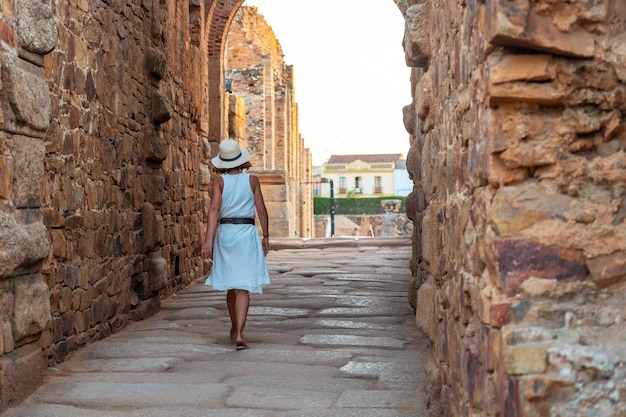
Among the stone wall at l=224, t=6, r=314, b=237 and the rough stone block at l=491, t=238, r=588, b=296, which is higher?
the stone wall at l=224, t=6, r=314, b=237

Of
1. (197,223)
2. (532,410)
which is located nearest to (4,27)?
(532,410)

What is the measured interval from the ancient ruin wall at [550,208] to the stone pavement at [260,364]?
1686mm

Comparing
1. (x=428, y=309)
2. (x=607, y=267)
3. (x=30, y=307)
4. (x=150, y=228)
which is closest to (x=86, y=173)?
(x=30, y=307)

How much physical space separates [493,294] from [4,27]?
2796 mm

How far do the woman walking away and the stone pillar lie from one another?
1.46m

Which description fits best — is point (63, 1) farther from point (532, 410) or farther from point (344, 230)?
point (344, 230)

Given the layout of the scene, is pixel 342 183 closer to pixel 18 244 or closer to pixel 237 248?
pixel 237 248

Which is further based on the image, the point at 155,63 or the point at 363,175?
the point at 363,175

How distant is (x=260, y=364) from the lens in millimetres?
4906

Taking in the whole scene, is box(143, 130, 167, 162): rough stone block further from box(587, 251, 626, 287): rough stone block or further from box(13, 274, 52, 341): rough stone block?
box(587, 251, 626, 287): rough stone block

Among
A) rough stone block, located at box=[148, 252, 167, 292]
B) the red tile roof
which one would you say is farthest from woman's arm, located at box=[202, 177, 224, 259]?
the red tile roof

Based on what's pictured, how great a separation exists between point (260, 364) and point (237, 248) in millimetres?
1020

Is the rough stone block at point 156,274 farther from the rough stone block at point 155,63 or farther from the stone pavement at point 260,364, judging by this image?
the rough stone block at point 155,63

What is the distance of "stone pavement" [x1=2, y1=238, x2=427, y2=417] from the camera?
397 centimetres
